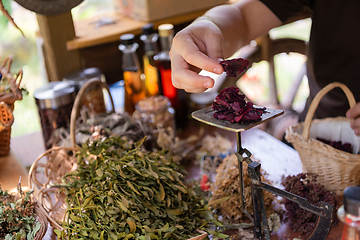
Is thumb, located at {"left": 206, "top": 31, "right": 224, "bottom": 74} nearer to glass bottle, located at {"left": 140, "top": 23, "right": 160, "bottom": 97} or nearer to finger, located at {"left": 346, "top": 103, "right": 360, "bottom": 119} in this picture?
finger, located at {"left": 346, "top": 103, "right": 360, "bottom": 119}

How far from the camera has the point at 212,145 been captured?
1241 millimetres

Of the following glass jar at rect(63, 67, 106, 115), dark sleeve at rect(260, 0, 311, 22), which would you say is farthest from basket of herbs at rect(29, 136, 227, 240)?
dark sleeve at rect(260, 0, 311, 22)

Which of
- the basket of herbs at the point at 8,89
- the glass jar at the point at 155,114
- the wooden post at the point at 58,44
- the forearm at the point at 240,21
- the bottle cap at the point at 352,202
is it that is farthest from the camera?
the wooden post at the point at 58,44

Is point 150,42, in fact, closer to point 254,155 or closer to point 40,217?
point 254,155

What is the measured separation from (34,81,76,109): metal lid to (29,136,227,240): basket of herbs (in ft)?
1.19

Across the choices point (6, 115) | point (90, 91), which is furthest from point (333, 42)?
point (6, 115)

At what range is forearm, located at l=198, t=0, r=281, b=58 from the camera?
115cm

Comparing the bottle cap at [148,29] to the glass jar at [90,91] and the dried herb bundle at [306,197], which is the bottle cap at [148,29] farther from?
the dried herb bundle at [306,197]

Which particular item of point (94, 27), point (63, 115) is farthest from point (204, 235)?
point (94, 27)

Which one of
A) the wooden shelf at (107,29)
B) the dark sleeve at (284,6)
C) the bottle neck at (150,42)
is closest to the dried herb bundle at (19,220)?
the bottle neck at (150,42)

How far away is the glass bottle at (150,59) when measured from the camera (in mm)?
1430

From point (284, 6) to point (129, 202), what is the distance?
1.01m

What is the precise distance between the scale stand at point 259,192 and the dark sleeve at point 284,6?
0.75 m

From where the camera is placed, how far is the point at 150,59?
1.47m
